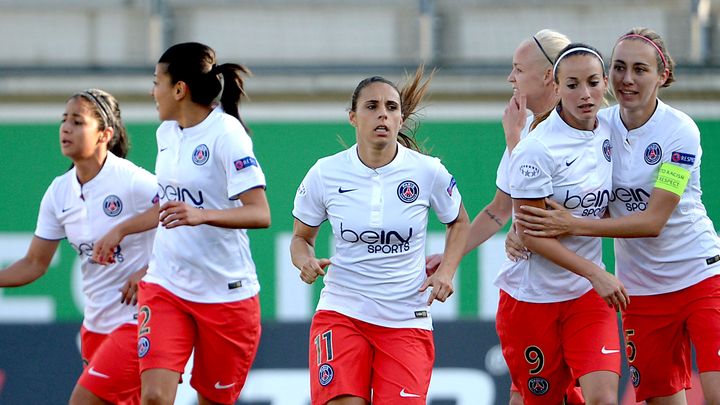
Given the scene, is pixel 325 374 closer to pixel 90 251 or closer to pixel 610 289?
pixel 610 289

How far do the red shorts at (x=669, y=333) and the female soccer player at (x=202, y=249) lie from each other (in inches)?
74.3

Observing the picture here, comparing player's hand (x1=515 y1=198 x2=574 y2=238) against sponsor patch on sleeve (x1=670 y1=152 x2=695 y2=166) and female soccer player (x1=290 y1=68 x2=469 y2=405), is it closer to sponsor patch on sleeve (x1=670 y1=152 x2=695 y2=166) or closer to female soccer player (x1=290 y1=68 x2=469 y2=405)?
female soccer player (x1=290 y1=68 x2=469 y2=405)

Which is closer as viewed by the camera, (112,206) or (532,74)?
(532,74)

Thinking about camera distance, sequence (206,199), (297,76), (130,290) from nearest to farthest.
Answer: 1. (206,199)
2. (130,290)
3. (297,76)

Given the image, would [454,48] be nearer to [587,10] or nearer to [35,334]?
[587,10]

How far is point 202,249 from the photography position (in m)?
6.36

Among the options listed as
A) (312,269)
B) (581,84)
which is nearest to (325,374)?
(312,269)

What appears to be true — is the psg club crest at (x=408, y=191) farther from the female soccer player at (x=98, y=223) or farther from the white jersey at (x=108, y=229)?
the white jersey at (x=108, y=229)

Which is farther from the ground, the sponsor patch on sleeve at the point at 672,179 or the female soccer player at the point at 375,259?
the sponsor patch on sleeve at the point at 672,179

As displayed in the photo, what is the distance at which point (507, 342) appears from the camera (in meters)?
6.17

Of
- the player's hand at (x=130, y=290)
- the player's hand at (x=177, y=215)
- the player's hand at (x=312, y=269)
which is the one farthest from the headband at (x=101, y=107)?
the player's hand at (x=312, y=269)

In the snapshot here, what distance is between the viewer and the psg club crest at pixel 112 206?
6.87 metres

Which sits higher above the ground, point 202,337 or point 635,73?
point 635,73

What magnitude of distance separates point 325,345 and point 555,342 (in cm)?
111
